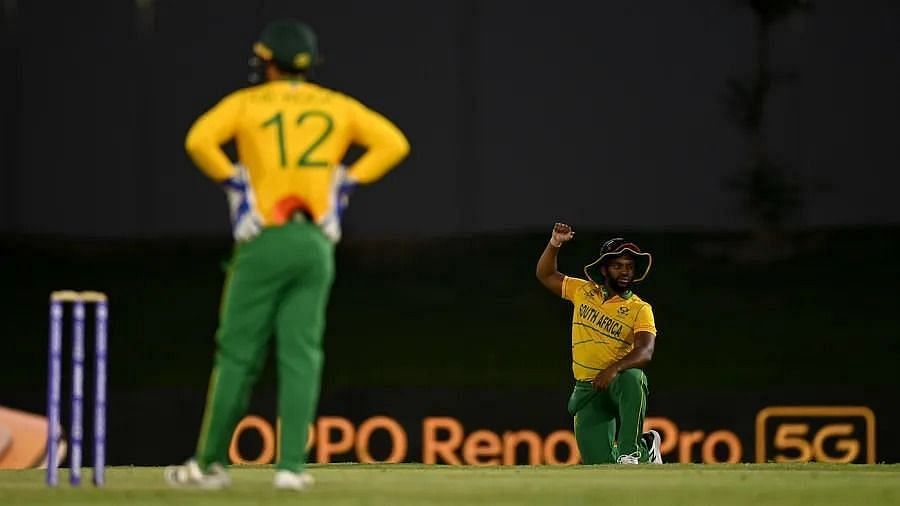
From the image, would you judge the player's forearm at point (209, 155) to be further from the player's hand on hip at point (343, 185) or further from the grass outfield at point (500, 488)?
the grass outfield at point (500, 488)

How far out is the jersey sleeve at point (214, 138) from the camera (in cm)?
592

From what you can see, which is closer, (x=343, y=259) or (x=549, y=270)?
(x=549, y=270)

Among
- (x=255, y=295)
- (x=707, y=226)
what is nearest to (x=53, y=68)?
(x=707, y=226)

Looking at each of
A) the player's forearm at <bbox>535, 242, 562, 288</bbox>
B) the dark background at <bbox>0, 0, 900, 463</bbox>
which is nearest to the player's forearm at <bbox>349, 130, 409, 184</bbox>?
the player's forearm at <bbox>535, 242, 562, 288</bbox>

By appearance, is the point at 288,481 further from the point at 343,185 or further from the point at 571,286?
the point at 571,286

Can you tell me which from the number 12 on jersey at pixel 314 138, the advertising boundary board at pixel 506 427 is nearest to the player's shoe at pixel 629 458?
the advertising boundary board at pixel 506 427

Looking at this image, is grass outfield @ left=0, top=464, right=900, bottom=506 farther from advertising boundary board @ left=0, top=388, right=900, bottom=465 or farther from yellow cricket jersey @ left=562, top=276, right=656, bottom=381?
advertising boundary board @ left=0, top=388, right=900, bottom=465

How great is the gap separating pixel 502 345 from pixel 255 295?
12.7m

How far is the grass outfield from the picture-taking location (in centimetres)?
562

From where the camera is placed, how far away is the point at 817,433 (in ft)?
46.5

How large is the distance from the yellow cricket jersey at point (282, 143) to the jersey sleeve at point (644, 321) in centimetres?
428

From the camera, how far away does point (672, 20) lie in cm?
2005

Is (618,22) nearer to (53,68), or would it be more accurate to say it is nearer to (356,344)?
(356,344)

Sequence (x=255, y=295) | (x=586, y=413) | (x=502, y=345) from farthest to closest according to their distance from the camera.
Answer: (x=502, y=345) → (x=586, y=413) → (x=255, y=295)
